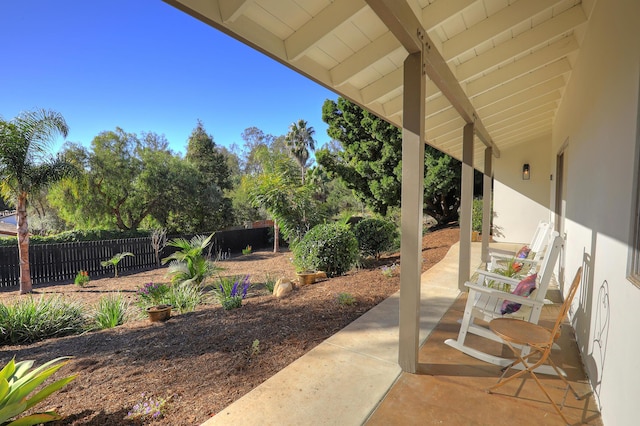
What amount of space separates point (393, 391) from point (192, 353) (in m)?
1.75

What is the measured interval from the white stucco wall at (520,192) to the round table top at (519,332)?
7762 millimetres

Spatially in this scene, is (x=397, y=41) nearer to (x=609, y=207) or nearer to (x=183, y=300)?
(x=609, y=207)

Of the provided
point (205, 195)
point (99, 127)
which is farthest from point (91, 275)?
point (99, 127)

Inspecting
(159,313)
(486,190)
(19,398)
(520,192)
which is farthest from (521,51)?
(520,192)

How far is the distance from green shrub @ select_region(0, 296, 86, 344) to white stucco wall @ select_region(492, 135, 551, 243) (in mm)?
10155

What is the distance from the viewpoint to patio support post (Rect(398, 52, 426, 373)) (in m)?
2.38

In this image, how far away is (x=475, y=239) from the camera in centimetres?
977

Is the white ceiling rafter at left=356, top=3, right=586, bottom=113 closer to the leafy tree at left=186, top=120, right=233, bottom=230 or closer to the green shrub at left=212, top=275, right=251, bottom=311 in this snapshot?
the green shrub at left=212, top=275, right=251, bottom=311

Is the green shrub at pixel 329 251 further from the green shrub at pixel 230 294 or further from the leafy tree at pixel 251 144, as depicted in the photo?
the leafy tree at pixel 251 144

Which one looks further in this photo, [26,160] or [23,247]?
[23,247]

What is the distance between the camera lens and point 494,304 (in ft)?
10.2

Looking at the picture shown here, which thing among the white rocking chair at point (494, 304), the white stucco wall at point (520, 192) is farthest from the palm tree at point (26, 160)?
the white stucco wall at point (520, 192)

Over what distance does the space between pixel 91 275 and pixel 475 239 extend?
12150 millimetres

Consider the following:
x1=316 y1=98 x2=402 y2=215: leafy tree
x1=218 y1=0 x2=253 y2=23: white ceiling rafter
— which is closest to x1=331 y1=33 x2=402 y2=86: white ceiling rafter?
x1=218 y1=0 x2=253 y2=23: white ceiling rafter
